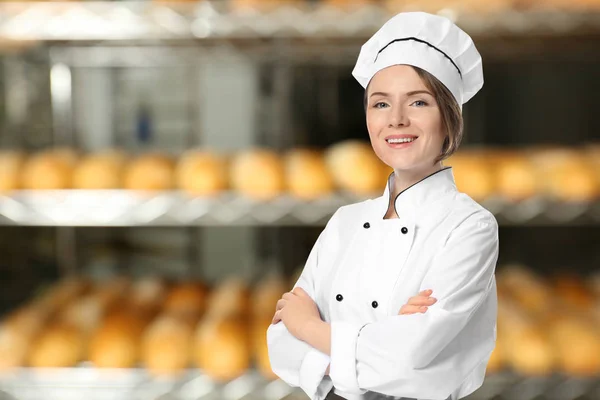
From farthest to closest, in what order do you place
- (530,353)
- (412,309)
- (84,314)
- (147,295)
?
(147,295)
(84,314)
(530,353)
(412,309)

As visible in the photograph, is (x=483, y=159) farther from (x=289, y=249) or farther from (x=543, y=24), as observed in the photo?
(x=289, y=249)

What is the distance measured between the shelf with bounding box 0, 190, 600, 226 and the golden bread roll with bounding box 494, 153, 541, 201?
0.03 m

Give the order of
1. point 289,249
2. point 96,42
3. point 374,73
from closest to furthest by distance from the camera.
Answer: point 374,73 < point 96,42 < point 289,249

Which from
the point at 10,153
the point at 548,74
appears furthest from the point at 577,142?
the point at 10,153

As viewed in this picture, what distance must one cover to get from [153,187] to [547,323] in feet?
2.83

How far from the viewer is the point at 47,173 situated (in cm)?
130

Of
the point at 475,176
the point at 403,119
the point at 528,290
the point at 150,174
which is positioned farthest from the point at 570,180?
the point at 403,119

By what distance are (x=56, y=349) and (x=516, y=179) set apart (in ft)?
3.23

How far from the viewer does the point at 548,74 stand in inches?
73.5

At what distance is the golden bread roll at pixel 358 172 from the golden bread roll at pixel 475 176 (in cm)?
15

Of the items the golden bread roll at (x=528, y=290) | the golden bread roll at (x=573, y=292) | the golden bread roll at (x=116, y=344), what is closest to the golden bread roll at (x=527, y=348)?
the golden bread roll at (x=528, y=290)

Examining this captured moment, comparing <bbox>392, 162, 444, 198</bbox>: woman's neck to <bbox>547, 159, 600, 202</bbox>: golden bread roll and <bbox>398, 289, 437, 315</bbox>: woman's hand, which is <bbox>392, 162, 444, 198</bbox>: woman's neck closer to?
<bbox>398, 289, 437, 315</bbox>: woman's hand

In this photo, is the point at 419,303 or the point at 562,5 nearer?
the point at 419,303

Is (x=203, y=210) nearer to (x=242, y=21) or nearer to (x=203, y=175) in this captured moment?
(x=203, y=175)
